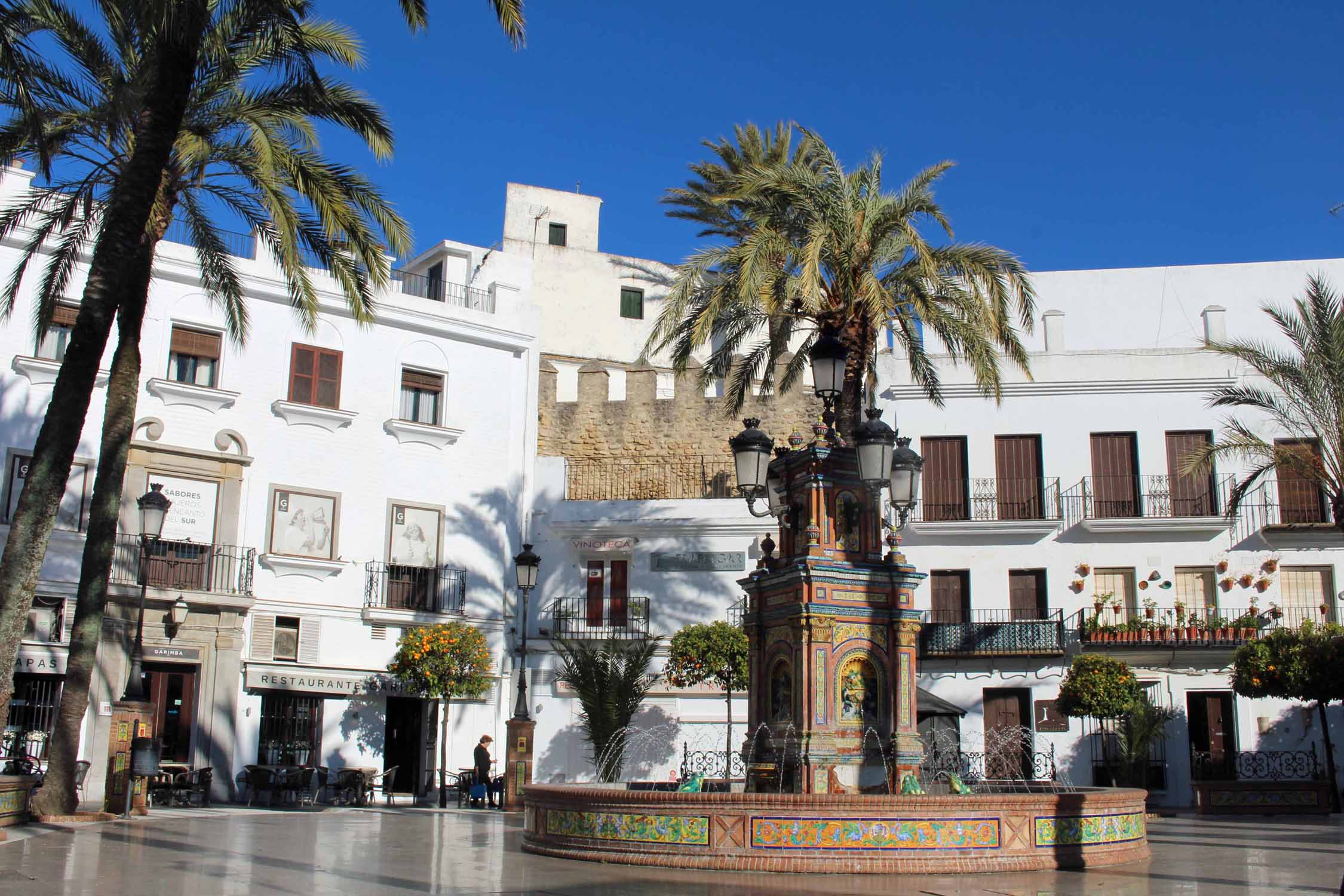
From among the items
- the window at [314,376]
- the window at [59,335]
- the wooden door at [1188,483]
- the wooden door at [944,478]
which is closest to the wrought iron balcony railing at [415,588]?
the window at [314,376]

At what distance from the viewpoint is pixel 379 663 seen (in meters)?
25.9

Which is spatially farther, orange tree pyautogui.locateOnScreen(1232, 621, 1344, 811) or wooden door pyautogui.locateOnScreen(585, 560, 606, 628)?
wooden door pyautogui.locateOnScreen(585, 560, 606, 628)

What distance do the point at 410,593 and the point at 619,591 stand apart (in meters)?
4.73

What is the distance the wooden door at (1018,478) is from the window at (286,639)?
15.0m

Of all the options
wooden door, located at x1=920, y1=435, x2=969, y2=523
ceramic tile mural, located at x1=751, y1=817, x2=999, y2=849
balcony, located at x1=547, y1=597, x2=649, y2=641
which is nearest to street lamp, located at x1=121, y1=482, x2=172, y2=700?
ceramic tile mural, located at x1=751, y1=817, x2=999, y2=849

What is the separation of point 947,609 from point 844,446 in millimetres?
15827

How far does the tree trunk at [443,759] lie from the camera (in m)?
22.2

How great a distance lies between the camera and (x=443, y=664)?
79.9 ft

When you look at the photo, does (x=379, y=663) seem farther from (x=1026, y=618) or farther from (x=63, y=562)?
(x=1026, y=618)

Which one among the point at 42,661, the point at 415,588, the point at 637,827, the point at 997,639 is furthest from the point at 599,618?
the point at 637,827

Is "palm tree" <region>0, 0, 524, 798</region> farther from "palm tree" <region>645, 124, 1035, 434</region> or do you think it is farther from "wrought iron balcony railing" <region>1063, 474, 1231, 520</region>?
"wrought iron balcony railing" <region>1063, 474, 1231, 520</region>

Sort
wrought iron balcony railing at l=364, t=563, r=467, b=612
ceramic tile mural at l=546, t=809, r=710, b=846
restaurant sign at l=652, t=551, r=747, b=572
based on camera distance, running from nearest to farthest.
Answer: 1. ceramic tile mural at l=546, t=809, r=710, b=846
2. wrought iron balcony railing at l=364, t=563, r=467, b=612
3. restaurant sign at l=652, t=551, r=747, b=572

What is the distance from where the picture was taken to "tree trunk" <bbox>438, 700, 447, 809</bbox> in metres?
22.2

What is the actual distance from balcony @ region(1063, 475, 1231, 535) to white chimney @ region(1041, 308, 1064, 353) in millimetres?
3737
